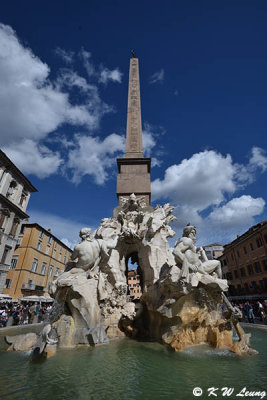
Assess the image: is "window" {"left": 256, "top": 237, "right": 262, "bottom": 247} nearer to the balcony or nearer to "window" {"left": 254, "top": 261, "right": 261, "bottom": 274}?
"window" {"left": 254, "top": 261, "right": 261, "bottom": 274}

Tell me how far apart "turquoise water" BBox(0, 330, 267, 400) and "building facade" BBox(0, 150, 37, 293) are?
54.8ft

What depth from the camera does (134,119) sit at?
12.1m

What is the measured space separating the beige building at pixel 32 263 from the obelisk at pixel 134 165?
16039 millimetres

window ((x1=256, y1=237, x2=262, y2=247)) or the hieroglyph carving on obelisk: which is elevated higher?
the hieroglyph carving on obelisk

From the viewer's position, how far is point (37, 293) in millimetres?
24000

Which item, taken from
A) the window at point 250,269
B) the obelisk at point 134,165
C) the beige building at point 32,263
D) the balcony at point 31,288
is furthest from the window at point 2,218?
the window at point 250,269

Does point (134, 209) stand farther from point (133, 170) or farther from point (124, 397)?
point (124, 397)

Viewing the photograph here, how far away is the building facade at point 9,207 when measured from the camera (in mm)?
18641

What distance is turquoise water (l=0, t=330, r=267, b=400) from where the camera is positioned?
2703 millimetres

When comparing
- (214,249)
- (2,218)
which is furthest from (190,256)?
(214,249)

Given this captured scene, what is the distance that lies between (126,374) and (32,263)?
23.9 metres

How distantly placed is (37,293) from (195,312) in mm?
24044

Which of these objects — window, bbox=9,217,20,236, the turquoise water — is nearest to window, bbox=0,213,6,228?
window, bbox=9,217,20,236

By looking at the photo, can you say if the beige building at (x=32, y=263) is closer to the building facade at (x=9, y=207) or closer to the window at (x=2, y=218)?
the building facade at (x=9, y=207)
